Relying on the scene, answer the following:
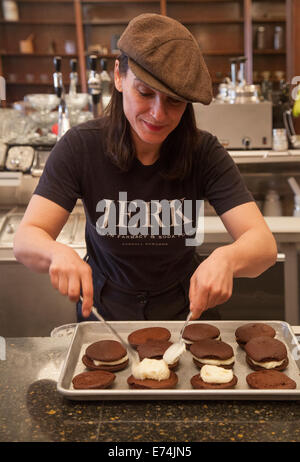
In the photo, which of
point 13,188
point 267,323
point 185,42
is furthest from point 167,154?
point 13,188

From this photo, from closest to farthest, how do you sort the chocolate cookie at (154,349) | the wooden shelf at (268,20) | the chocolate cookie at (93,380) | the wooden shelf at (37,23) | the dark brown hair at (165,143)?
the chocolate cookie at (93,380), the chocolate cookie at (154,349), the dark brown hair at (165,143), the wooden shelf at (268,20), the wooden shelf at (37,23)

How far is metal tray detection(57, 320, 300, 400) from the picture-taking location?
96cm

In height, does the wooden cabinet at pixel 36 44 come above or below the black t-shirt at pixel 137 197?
above

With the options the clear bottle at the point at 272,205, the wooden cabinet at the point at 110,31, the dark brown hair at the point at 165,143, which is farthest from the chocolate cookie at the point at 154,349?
the wooden cabinet at the point at 110,31

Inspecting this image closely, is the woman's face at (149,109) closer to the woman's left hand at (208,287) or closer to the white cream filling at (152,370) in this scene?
the woman's left hand at (208,287)

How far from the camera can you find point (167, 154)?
149 centimetres

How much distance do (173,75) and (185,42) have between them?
0.11 m

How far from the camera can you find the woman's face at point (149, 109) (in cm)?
122

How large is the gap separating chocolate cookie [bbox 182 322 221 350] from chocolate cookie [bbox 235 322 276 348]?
5 centimetres

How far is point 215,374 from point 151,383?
118 mm

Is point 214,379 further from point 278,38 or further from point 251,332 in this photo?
point 278,38

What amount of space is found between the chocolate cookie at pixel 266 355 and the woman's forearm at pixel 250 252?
201 millimetres

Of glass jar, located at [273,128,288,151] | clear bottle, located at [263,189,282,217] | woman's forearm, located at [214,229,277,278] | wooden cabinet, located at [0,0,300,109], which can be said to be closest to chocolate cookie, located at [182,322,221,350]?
woman's forearm, located at [214,229,277,278]
